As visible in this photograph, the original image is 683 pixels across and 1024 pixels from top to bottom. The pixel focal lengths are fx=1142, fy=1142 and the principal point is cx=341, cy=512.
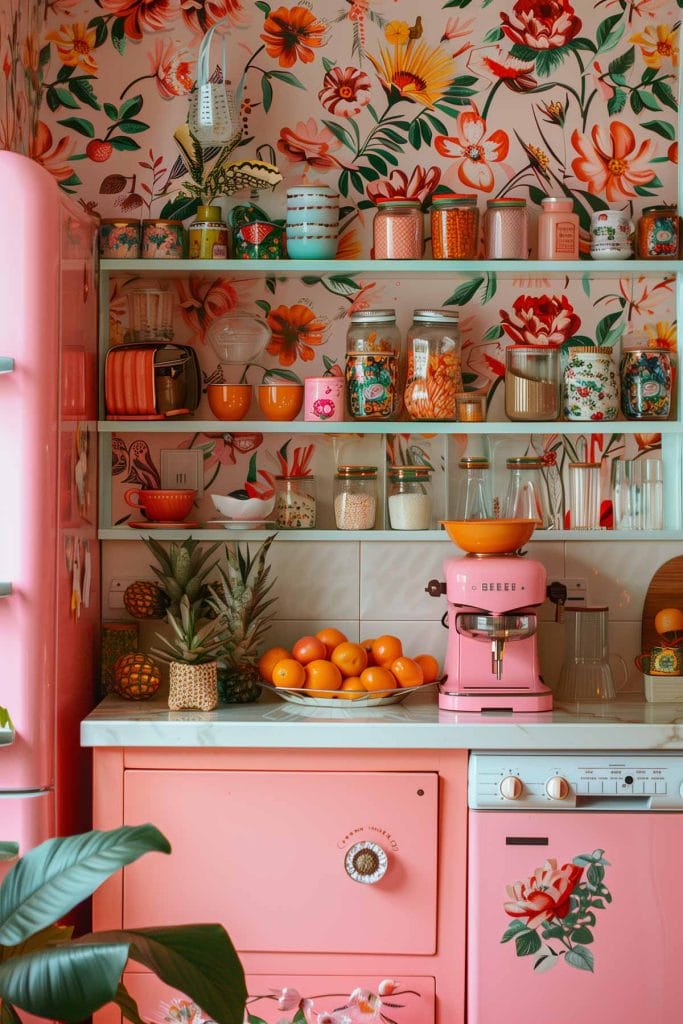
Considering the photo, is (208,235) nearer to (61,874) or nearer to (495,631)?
(495,631)

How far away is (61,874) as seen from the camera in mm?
1242

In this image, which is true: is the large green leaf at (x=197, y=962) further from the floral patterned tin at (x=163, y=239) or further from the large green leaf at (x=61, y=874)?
the floral patterned tin at (x=163, y=239)

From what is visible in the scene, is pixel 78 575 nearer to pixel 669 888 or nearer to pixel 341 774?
pixel 341 774

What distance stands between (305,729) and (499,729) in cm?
43

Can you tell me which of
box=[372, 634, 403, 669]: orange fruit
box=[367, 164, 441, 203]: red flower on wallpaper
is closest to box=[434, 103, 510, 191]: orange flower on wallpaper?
box=[367, 164, 441, 203]: red flower on wallpaper

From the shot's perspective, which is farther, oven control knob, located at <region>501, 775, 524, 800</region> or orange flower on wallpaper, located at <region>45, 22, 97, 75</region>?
orange flower on wallpaper, located at <region>45, 22, 97, 75</region>

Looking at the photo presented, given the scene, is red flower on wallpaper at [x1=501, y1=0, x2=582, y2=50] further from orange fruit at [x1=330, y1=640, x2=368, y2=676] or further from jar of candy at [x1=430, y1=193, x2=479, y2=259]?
orange fruit at [x1=330, y1=640, x2=368, y2=676]

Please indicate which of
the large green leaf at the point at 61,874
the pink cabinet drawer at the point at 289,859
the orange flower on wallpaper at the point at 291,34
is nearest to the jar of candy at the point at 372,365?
the orange flower on wallpaper at the point at 291,34

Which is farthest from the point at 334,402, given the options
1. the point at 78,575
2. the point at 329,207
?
the point at 78,575

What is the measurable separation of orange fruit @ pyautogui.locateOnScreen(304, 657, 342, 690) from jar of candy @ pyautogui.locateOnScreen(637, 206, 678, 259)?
1.32 metres

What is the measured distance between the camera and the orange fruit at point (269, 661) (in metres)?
2.77

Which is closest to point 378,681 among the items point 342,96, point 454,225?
point 454,225

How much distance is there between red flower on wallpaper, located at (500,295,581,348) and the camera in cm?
302

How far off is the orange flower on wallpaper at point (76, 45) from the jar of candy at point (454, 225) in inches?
38.9
